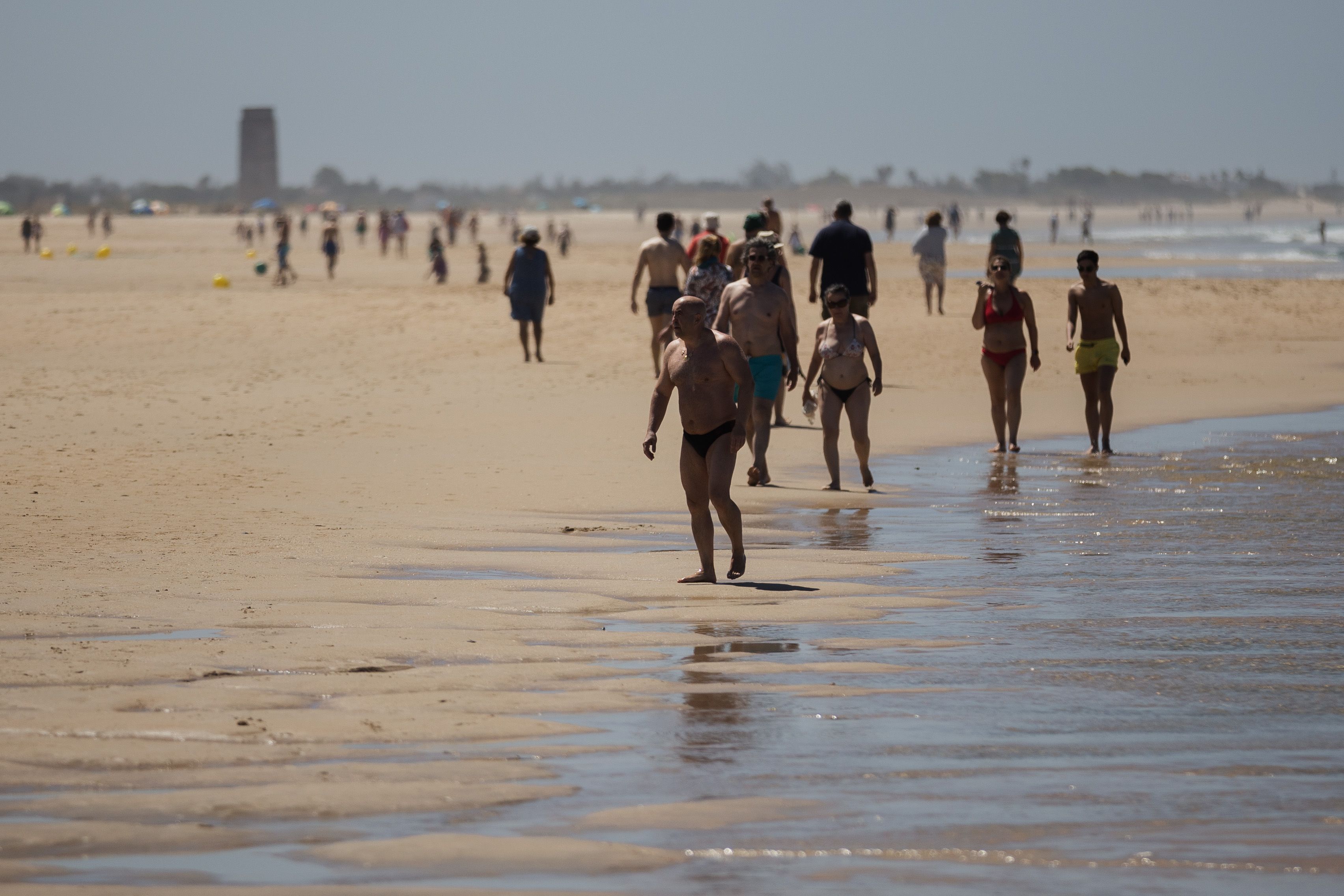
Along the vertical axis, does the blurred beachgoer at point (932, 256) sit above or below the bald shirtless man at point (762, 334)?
above

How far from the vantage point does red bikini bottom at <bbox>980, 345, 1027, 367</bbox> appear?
40.9ft

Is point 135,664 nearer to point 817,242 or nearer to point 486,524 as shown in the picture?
point 486,524

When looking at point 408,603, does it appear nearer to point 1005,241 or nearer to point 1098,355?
point 1098,355

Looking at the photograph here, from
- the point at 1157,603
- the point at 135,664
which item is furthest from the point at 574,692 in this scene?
the point at 1157,603

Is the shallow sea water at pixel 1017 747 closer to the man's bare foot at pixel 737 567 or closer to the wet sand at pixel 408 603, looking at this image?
the wet sand at pixel 408 603

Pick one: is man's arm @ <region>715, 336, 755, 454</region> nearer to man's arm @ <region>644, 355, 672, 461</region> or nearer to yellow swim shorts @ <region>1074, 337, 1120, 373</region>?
man's arm @ <region>644, 355, 672, 461</region>

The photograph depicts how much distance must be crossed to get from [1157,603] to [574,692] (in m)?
2.89

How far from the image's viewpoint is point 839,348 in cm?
1074

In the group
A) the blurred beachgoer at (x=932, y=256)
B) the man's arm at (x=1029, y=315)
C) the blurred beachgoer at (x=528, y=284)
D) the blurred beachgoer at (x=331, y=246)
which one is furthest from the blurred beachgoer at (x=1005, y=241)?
the blurred beachgoer at (x=331, y=246)

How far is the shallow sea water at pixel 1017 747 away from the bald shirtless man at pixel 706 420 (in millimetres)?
564

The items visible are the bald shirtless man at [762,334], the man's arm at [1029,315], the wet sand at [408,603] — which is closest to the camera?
the wet sand at [408,603]

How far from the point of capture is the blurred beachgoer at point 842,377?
10688 millimetres

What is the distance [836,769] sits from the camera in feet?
15.4

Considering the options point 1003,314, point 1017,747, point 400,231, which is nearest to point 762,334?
point 1003,314
